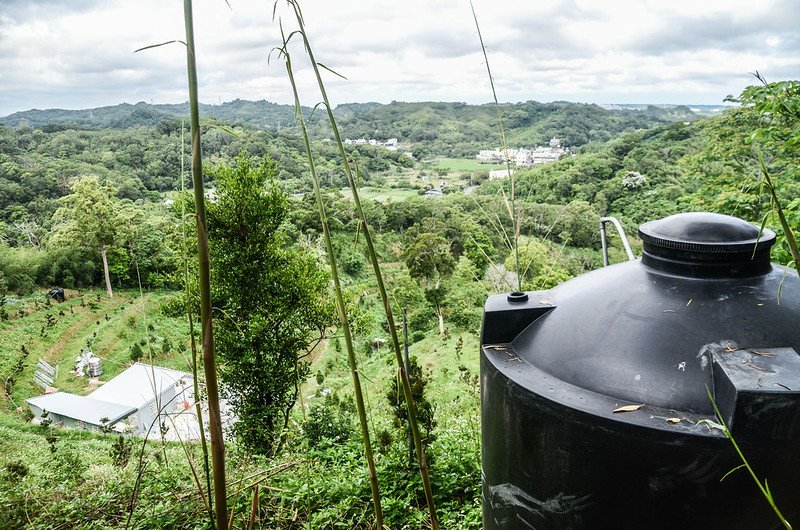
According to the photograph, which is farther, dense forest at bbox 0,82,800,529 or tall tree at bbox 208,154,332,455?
tall tree at bbox 208,154,332,455

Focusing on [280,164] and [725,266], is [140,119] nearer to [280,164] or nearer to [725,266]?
[280,164]

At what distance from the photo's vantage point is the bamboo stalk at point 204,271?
1.21 ft

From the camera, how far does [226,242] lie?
7.78 meters

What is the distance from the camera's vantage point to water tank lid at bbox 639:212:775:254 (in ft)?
4.64

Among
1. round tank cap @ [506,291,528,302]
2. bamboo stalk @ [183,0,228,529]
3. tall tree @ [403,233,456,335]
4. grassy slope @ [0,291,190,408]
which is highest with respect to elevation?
bamboo stalk @ [183,0,228,529]

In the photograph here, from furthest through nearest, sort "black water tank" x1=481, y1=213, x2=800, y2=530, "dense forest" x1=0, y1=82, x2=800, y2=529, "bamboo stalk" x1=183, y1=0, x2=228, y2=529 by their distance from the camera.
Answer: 1. "dense forest" x1=0, y1=82, x2=800, y2=529
2. "black water tank" x1=481, y1=213, x2=800, y2=530
3. "bamboo stalk" x1=183, y1=0, x2=228, y2=529

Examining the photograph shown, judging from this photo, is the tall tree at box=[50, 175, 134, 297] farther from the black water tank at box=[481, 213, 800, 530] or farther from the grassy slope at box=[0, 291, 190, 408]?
the black water tank at box=[481, 213, 800, 530]

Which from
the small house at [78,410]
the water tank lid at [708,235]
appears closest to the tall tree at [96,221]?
the small house at [78,410]

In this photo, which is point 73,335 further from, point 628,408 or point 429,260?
point 628,408

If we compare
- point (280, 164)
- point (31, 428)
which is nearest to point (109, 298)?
point (31, 428)

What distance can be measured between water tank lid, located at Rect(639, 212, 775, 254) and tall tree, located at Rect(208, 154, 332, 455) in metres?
6.62

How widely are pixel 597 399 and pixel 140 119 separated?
6232cm

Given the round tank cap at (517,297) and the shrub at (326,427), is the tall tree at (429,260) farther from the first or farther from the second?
the round tank cap at (517,297)

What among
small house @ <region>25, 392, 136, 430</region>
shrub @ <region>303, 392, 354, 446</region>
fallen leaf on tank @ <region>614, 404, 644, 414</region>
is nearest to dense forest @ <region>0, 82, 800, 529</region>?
shrub @ <region>303, 392, 354, 446</region>
